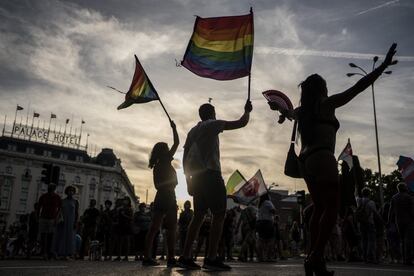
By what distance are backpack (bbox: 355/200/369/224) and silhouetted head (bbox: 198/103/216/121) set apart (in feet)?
22.7

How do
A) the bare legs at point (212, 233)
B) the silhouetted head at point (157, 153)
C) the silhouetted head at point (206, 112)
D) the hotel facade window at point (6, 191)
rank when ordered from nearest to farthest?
the bare legs at point (212, 233)
the silhouetted head at point (206, 112)
the silhouetted head at point (157, 153)
the hotel facade window at point (6, 191)

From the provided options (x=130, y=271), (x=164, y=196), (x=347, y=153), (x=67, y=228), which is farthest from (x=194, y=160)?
(x=347, y=153)

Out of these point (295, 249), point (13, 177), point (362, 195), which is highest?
point (13, 177)

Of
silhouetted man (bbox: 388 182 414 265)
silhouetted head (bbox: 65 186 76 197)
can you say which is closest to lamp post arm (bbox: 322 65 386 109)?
silhouetted man (bbox: 388 182 414 265)

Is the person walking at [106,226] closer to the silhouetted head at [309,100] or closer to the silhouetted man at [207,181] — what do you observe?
the silhouetted man at [207,181]

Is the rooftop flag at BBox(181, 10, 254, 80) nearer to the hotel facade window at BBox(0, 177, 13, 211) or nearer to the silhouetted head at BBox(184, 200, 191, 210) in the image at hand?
the silhouetted head at BBox(184, 200, 191, 210)

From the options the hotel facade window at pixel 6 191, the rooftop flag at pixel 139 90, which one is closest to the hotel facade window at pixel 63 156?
the hotel facade window at pixel 6 191

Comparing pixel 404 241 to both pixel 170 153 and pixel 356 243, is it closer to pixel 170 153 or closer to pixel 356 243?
pixel 356 243

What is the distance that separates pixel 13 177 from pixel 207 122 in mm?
85927

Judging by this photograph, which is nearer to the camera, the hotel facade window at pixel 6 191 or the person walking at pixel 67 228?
the person walking at pixel 67 228

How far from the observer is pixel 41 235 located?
1057 cm

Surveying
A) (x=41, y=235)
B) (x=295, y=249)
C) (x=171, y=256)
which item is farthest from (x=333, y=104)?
(x=295, y=249)

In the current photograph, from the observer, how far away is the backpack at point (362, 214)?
433 inches

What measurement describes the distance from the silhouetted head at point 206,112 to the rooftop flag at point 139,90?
2.12 meters
